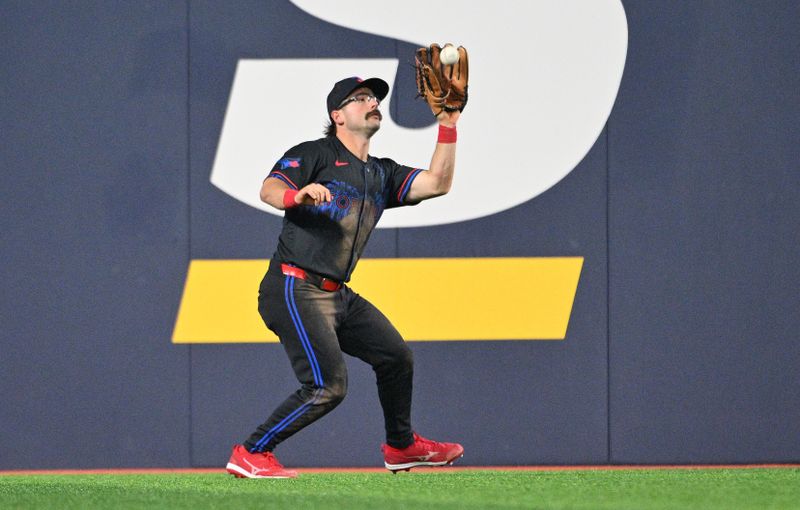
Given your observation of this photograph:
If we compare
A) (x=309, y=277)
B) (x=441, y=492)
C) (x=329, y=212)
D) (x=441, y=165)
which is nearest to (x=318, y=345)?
(x=309, y=277)

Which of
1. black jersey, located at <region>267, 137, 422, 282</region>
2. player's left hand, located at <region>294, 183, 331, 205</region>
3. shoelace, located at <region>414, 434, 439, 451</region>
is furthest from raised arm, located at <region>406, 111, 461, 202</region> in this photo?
shoelace, located at <region>414, 434, 439, 451</region>

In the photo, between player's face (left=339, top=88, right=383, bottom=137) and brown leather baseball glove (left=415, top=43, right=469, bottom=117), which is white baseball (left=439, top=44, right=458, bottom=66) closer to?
brown leather baseball glove (left=415, top=43, right=469, bottom=117)

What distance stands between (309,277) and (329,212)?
1.00 feet

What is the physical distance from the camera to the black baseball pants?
5316 mm

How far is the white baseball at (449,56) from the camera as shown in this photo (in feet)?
17.6

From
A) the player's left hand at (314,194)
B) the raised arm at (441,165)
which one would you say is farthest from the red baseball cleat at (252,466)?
the raised arm at (441,165)

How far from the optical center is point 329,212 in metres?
5.41

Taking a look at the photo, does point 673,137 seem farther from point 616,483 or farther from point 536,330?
point 616,483

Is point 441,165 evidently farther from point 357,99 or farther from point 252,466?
point 252,466

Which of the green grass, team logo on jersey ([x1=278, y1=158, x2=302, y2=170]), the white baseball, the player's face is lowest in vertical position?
the green grass

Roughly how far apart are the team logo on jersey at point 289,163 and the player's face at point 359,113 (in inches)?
13.6

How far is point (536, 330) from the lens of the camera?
701 cm

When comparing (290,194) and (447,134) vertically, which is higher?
(447,134)

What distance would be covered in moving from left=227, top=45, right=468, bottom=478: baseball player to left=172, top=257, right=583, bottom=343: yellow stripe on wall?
135 centimetres
